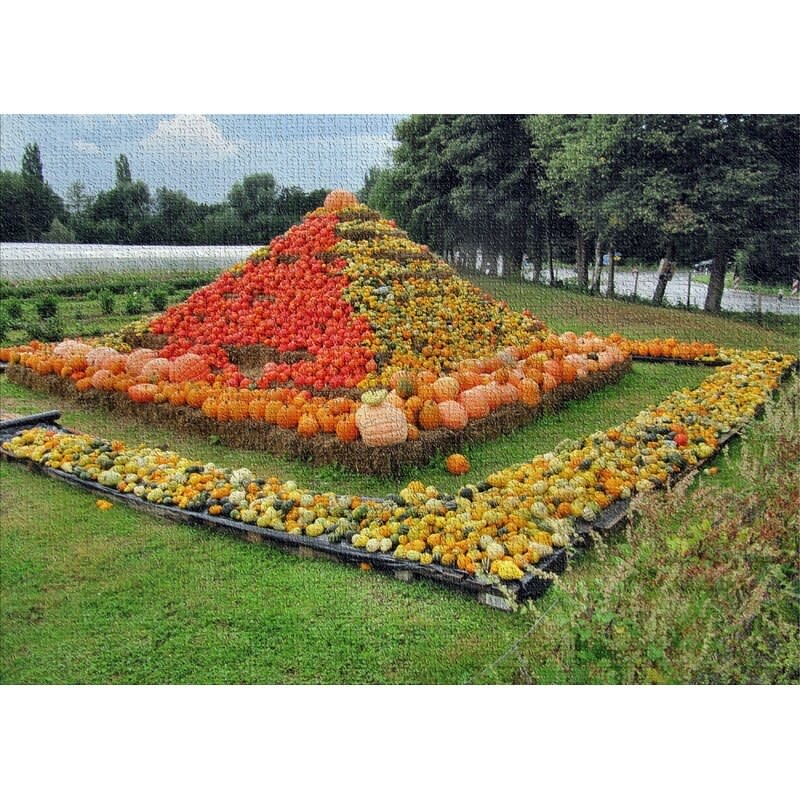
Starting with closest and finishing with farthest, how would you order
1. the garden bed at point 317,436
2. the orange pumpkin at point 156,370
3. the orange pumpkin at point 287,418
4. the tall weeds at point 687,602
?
the tall weeds at point 687,602, the garden bed at point 317,436, the orange pumpkin at point 287,418, the orange pumpkin at point 156,370

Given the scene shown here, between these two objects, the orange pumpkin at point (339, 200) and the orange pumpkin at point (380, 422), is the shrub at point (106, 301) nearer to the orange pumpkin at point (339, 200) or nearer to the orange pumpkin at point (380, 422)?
the orange pumpkin at point (339, 200)

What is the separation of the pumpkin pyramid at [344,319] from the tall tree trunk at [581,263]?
0.62 metres

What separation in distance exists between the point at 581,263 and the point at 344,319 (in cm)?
207

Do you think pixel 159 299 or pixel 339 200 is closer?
pixel 339 200

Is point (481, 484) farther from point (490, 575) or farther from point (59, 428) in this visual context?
point (59, 428)

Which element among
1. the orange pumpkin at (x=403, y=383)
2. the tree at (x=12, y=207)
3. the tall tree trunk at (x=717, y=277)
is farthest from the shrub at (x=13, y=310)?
the tall tree trunk at (x=717, y=277)

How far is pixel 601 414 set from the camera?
5.82m

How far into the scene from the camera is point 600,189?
5.09 meters

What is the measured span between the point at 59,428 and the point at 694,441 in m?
3.85

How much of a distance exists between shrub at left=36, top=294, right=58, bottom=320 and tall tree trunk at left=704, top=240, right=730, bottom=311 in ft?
12.1

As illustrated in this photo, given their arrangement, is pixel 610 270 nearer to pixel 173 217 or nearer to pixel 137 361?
pixel 173 217

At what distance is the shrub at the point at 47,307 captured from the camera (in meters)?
4.14

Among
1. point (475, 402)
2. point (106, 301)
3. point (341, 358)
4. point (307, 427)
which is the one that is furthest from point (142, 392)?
point (475, 402)

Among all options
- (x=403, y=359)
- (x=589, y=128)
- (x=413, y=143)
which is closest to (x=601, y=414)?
(x=403, y=359)
